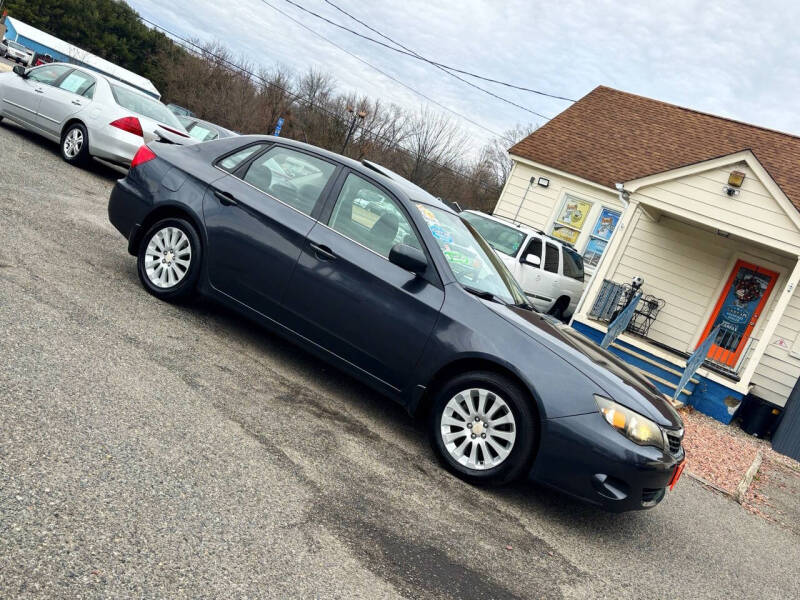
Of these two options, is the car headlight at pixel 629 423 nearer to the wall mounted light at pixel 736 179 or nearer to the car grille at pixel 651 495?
the car grille at pixel 651 495

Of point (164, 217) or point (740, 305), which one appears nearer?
point (164, 217)

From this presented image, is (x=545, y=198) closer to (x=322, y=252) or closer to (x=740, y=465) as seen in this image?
(x=740, y=465)

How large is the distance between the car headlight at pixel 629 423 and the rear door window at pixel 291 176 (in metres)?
2.57

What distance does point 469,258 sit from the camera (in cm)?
518

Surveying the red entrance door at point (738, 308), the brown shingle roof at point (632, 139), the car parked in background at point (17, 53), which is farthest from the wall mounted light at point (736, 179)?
the car parked in background at point (17, 53)

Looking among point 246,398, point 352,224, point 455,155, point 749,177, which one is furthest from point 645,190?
point 455,155

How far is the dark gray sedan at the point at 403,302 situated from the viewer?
4164 millimetres

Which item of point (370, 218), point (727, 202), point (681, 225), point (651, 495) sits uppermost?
point (727, 202)

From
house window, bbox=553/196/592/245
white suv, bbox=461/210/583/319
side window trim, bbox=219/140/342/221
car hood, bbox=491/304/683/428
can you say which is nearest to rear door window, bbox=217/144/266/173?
side window trim, bbox=219/140/342/221

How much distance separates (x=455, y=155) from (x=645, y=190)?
39.8m

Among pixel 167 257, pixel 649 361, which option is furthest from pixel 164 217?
pixel 649 361

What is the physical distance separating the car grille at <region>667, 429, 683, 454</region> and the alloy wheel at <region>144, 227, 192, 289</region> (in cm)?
381

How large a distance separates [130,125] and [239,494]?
8858mm

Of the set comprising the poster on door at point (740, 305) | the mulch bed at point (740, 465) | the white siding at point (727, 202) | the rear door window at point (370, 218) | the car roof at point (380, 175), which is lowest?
the mulch bed at point (740, 465)
